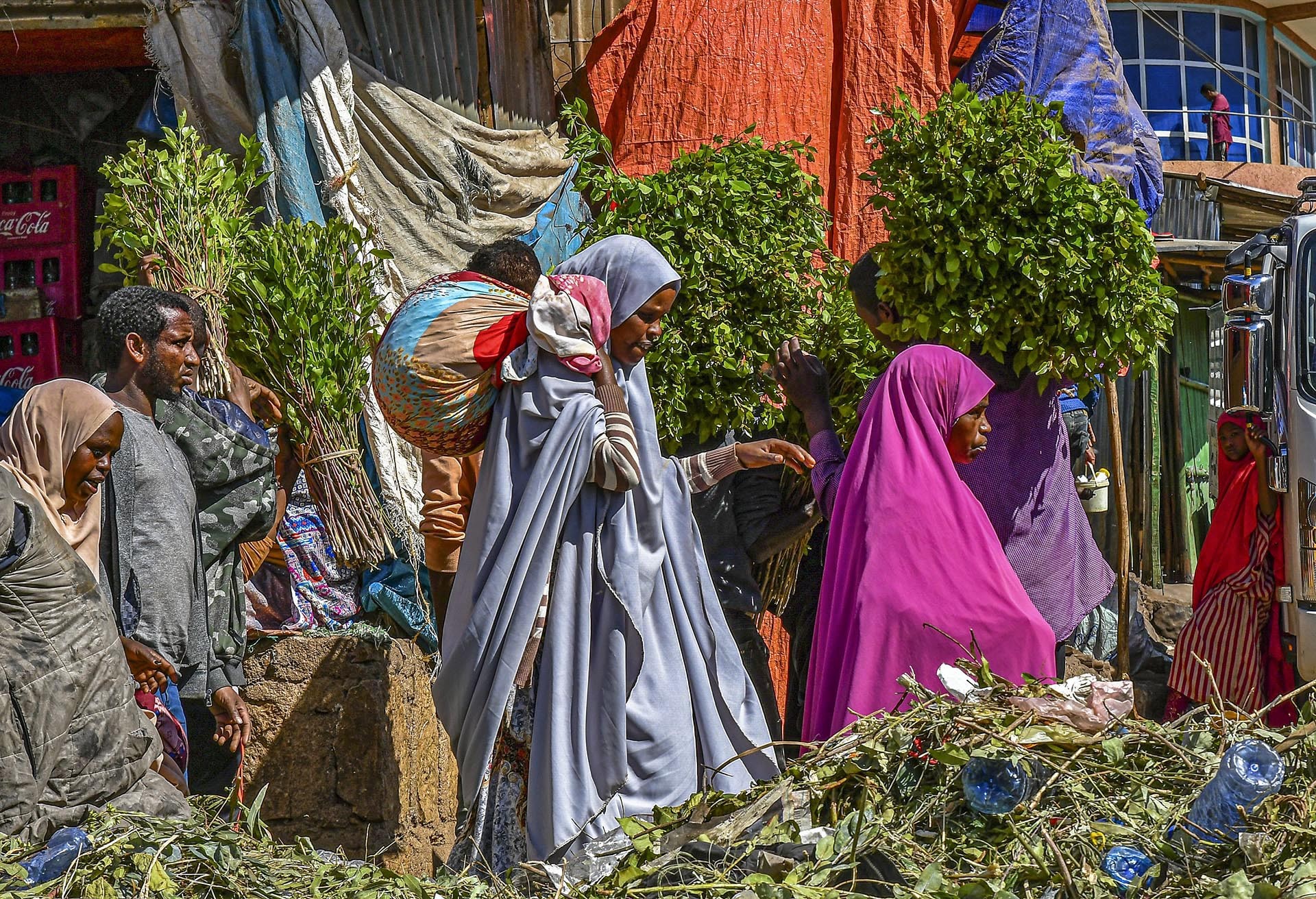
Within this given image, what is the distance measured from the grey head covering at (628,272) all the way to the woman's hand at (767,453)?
46cm

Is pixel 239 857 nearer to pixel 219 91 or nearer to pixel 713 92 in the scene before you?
pixel 219 91

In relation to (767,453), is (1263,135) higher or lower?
higher

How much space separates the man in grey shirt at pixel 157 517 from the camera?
379cm

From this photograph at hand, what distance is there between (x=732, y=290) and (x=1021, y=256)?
88 cm

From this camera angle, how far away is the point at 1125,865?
5.92ft

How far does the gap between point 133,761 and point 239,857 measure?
789 millimetres

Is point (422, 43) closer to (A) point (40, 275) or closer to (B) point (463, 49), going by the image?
(B) point (463, 49)

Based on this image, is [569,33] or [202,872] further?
[569,33]

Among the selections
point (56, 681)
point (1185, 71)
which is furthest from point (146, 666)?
point (1185, 71)

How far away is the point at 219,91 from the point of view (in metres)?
5.59

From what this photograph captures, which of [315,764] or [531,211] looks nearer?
[315,764]

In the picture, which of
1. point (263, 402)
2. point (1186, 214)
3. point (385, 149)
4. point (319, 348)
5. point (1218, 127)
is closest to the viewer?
point (263, 402)

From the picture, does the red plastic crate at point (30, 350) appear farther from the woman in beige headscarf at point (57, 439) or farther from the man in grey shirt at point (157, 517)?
the woman in beige headscarf at point (57, 439)

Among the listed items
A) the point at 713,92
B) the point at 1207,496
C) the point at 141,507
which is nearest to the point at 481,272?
the point at 141,507
